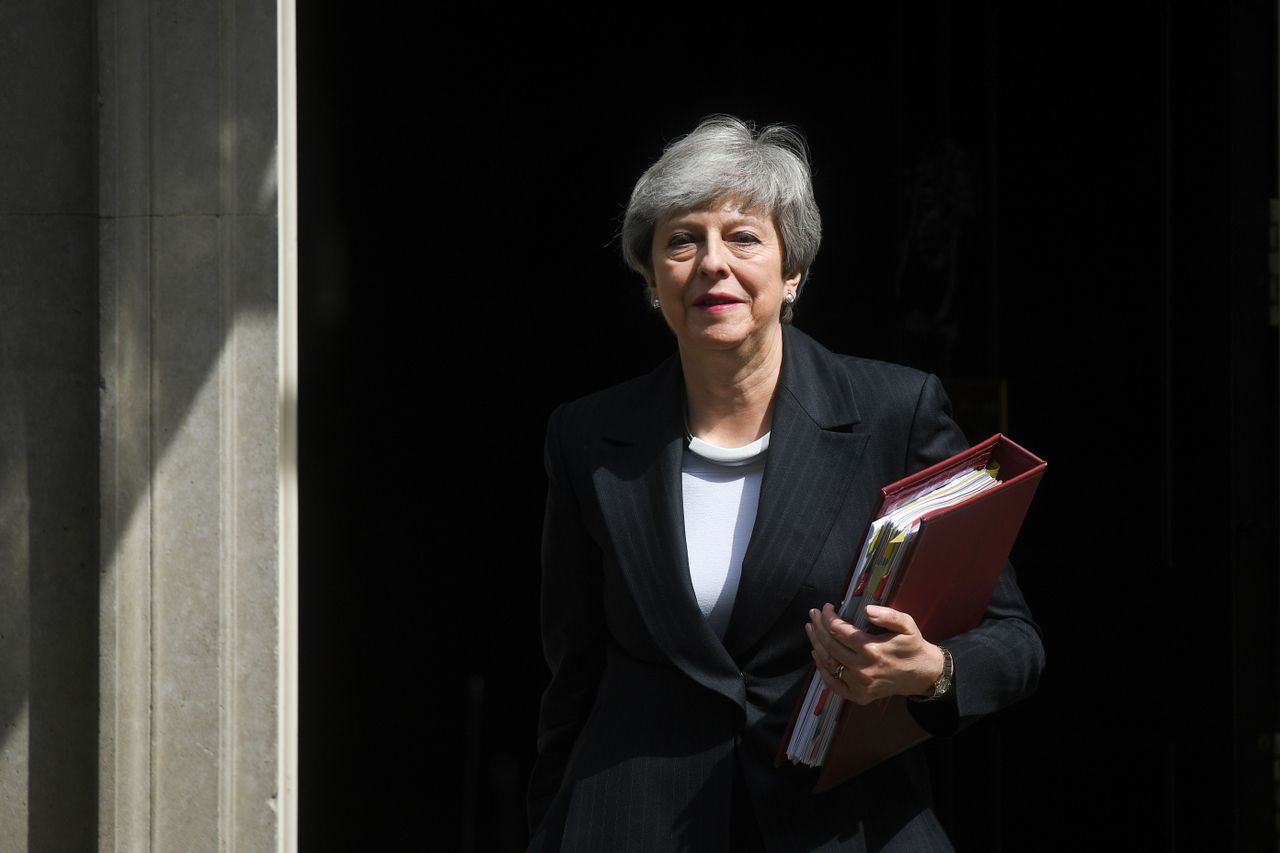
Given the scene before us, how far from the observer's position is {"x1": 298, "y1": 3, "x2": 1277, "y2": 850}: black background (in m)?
3.76

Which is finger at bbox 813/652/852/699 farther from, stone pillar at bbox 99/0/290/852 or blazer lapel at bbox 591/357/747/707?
stone pillar at bbox 99/0/290/852

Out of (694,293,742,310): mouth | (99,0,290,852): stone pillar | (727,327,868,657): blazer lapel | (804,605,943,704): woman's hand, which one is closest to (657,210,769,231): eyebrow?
(694,293,742,310): mouth

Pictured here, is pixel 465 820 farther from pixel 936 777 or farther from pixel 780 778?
pixel 780 778

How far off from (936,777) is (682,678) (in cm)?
256

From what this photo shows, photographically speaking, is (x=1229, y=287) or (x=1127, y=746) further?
(x=1127, y=746)

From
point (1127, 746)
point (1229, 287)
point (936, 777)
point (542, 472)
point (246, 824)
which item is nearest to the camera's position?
point (246, 824)

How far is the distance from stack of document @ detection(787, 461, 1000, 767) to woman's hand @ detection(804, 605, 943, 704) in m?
0.03

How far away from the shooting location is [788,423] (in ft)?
7.04

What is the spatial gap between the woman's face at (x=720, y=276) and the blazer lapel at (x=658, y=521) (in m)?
0.14

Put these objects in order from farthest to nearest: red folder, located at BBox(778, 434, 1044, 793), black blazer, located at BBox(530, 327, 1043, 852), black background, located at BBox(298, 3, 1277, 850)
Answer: black background, located at BBox(298, 3, 1277, 850), black blazer, located at BBox(530, 327, 1043, 852), red folder, located at BBox(778, 434, 1044, 793)

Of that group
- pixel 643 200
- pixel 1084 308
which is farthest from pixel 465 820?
pixel 643 200

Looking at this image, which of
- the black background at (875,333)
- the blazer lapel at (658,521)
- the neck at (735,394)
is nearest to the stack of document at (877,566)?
the blazer lapel at (658,521)

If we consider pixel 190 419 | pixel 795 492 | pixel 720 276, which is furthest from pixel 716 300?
pixel 190 419

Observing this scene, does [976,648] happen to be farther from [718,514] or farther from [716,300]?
[716,300]
